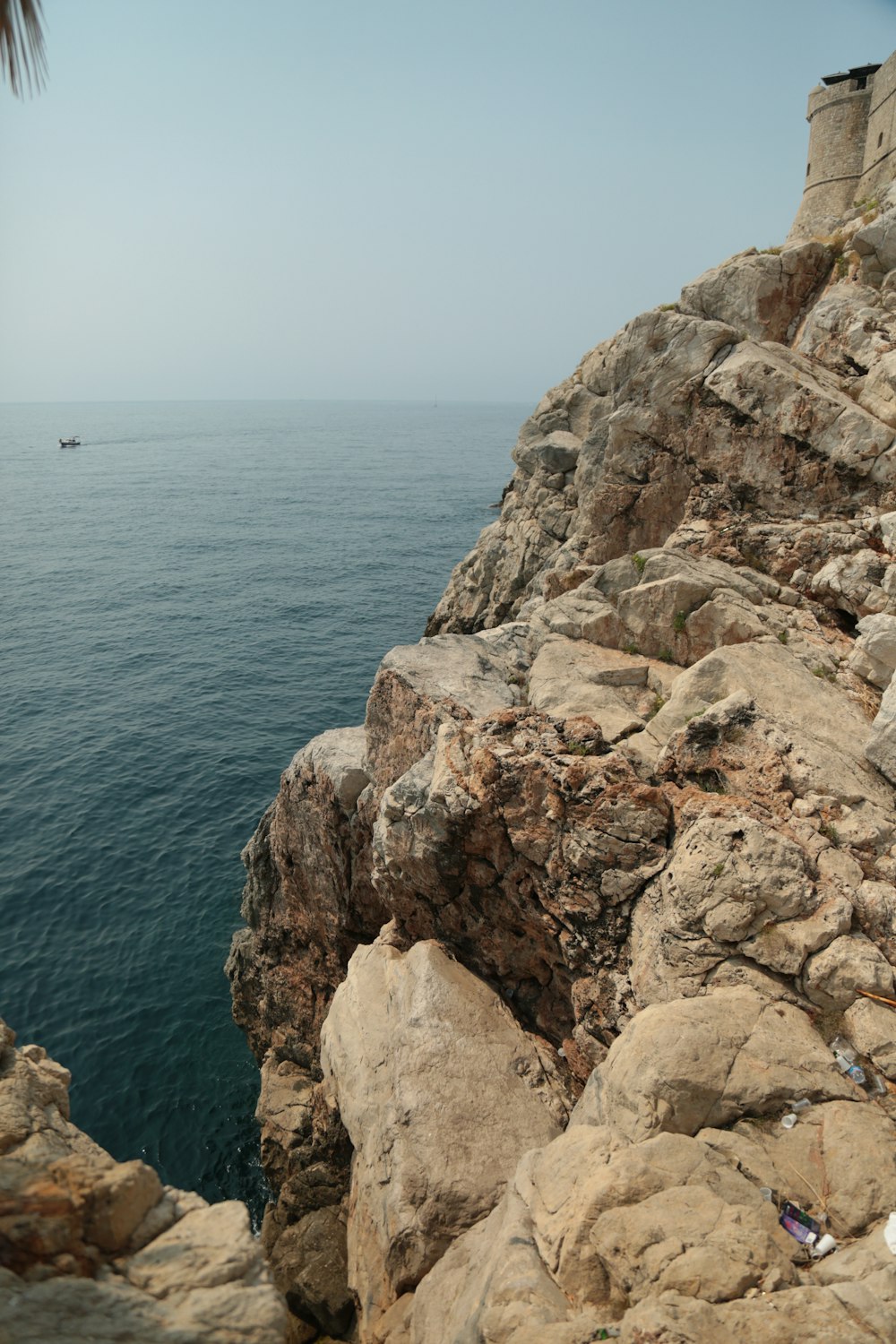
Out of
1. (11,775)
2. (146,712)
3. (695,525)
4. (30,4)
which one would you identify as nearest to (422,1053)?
(30,4)

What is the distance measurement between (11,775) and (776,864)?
133 feet

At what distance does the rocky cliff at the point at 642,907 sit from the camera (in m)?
10.4

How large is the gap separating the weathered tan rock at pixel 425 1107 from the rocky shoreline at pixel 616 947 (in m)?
0.07

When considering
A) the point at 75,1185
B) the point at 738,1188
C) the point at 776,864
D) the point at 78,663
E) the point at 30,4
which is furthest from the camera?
the point at 78,663

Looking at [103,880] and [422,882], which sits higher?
[422,882]

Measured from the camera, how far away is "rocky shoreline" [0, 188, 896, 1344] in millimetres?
9070

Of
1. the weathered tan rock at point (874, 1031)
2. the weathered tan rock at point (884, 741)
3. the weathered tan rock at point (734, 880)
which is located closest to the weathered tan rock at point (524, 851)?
the weathered tan rock at point (734, 880)

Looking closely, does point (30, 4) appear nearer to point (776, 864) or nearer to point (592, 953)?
point (776, 864)

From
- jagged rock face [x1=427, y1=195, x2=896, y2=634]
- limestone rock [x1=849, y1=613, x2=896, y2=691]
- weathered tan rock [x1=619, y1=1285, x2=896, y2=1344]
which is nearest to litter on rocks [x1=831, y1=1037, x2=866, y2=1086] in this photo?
weathered tan rock [x1=619, y1=1285, x2=896, y2=1344]

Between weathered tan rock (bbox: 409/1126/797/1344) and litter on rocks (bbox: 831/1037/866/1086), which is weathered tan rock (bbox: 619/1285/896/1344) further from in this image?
litter on rocks (bbox: 831/1037/866/1086)

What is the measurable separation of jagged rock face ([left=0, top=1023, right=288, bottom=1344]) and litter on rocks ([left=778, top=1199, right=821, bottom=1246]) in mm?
6257

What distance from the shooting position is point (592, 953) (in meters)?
16.2

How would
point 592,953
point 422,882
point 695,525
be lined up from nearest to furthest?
point 592,953 < point 422,882 < point 695,525

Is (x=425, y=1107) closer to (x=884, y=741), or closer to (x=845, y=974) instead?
(x=845, y=974)
